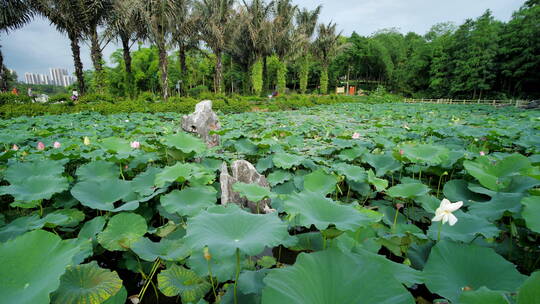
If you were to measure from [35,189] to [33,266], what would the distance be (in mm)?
1041

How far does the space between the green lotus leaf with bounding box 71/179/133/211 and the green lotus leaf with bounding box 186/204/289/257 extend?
888mm

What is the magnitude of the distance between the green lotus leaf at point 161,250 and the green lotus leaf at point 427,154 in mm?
1776

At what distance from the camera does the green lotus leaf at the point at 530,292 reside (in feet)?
1.85

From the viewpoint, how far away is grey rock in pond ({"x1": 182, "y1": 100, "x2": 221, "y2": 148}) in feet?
11.7

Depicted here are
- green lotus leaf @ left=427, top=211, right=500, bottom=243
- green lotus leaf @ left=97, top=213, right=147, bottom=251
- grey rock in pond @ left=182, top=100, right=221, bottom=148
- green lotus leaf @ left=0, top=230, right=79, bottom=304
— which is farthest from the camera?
grey rock in pond @ left=182, top=100, right=221, bottom=148

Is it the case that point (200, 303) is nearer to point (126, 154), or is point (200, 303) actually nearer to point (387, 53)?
point (126, 154)

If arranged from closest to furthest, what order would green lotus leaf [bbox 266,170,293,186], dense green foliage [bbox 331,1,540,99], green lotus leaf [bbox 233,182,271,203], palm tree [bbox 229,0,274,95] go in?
green lotus leaf [bbox 233,182,271,203] → green lotus leaf [bbox 266,170,293,186] → palm tree [bbox 229,0,274,95] → dense green foliage [bbox 331,1,540,99]

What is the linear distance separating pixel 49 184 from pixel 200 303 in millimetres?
1357

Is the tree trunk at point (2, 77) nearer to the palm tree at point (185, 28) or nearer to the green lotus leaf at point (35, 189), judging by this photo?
the palm tree at point (185, 28)

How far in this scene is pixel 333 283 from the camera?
27.4 inches

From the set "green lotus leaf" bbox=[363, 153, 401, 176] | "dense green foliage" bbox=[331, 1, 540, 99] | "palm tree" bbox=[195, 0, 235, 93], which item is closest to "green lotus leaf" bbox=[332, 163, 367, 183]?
"green lotus leaf" bbox=[363, 153, 401, 176]

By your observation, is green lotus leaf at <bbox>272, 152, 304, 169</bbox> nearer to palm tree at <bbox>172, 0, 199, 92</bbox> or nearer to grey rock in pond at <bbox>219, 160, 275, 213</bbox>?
grey rock in pond at <bbox>219, 160, 275, 213</bbox>

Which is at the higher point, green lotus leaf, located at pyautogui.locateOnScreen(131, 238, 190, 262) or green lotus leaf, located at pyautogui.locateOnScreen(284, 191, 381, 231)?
green lotus leaf, located at pyautogui.locateOnScreen(284, 191, 381, 231)

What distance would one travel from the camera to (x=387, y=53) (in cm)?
3894
